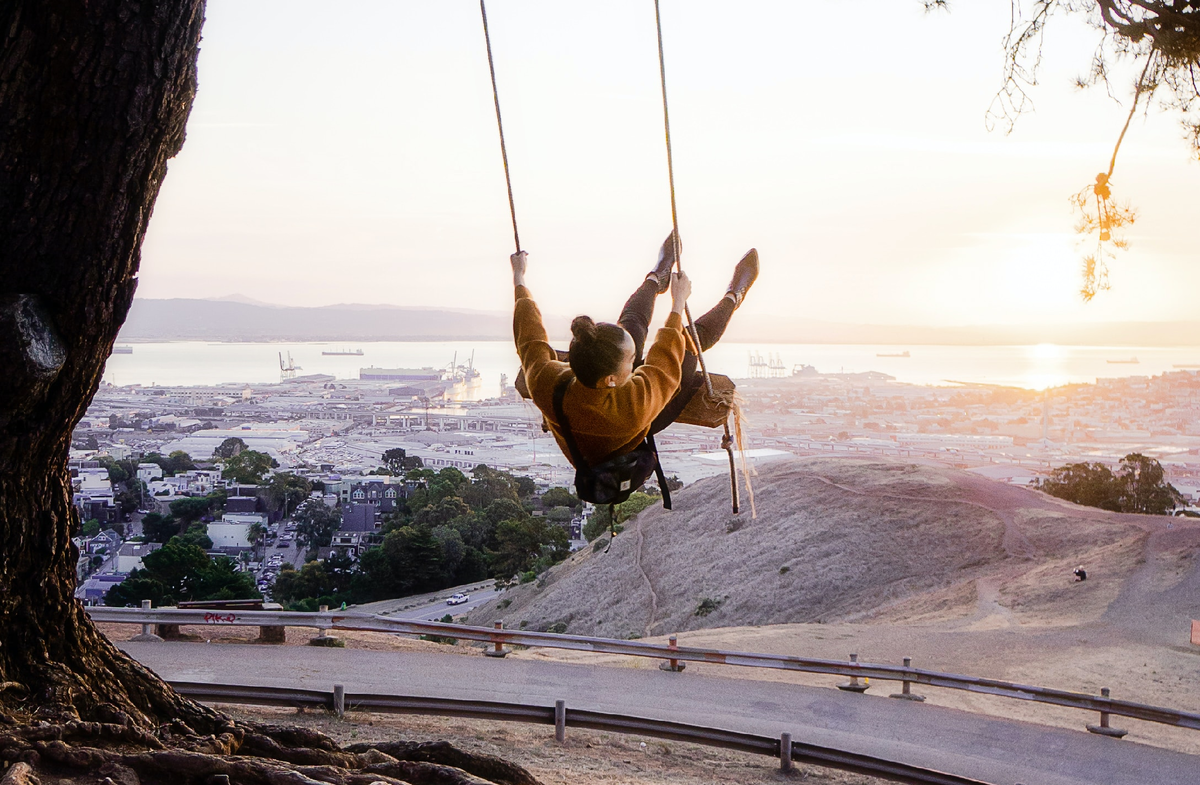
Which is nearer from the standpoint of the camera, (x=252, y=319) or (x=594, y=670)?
(x=594, y=670)

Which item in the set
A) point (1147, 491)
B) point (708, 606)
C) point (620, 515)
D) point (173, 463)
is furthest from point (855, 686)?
point (173, 463)

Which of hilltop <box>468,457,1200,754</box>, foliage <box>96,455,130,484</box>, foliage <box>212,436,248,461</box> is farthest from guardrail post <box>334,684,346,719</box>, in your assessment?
foliage <box>212,436,248,461</box>

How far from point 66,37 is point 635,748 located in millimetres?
6528

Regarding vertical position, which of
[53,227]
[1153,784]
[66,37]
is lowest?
[1153,784]

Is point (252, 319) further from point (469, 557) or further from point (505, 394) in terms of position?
point (469, 557)

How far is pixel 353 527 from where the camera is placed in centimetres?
3706

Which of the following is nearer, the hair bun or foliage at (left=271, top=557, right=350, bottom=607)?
the hair bun

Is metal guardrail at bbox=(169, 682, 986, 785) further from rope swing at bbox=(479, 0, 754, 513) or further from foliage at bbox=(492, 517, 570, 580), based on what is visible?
foliage at bbox=(492, 517, 570, 580)

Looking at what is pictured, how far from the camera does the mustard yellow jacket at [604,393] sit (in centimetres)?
375

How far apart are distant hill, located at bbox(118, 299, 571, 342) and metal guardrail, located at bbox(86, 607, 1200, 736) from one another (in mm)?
83523

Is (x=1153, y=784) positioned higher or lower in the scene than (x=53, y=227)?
lower

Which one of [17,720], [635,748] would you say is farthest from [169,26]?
[635,748]

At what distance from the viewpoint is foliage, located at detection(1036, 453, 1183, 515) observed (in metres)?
26.1

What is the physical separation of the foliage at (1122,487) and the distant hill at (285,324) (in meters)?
70.6
